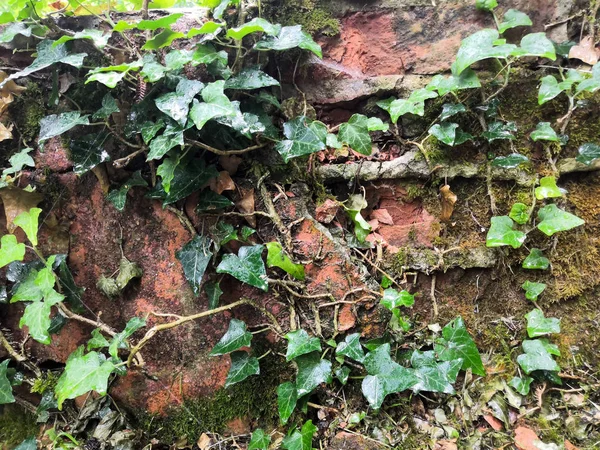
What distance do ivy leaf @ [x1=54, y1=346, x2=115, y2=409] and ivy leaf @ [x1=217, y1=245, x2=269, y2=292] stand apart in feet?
2.13

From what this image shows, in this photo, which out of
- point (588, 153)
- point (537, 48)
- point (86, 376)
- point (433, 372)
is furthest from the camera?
point (588, 153)

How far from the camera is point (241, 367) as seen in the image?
178 cm

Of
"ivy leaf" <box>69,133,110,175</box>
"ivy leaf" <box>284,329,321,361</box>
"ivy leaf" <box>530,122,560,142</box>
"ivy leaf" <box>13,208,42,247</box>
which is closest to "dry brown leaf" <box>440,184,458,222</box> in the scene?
"ivy leaf" <box>530,122,560,142</box>

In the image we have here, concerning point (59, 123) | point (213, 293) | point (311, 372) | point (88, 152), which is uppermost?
point (59, 123)

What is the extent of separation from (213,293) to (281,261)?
398 mm

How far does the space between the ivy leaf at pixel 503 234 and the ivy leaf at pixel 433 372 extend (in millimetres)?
619

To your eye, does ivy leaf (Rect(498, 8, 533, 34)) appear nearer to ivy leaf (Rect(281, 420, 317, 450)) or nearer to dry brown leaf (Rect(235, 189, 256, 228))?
dry brown leaf (Rect(235, 189, 256, 228))

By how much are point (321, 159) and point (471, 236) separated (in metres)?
0.93

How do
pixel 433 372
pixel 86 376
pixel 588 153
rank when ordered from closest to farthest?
pixel 86 376
pixel 433 372
pixel 588 153

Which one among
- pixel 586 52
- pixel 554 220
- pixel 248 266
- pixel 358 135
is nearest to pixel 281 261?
pixel 248 266

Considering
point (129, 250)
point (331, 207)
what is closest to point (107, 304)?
point (129, 250)

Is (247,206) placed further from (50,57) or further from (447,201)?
(50,57)

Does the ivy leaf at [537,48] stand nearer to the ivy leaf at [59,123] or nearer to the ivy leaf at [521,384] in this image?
the ivy leaf at [521,384]

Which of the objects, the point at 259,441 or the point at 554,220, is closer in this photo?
the point at 259,441
